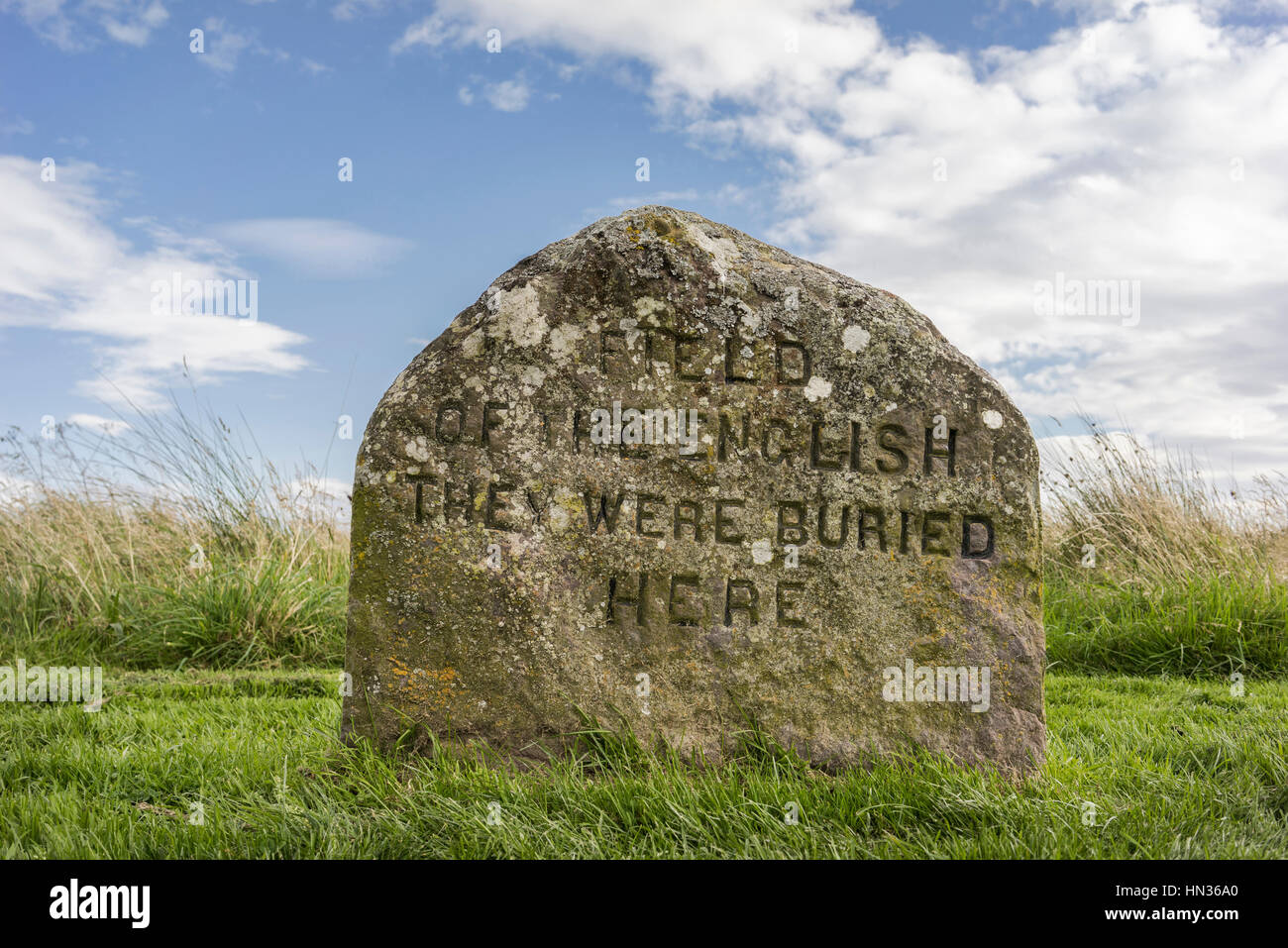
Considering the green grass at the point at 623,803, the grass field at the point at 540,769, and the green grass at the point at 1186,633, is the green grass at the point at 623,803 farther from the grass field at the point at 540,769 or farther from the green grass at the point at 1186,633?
the green grass at the point at 1186,633

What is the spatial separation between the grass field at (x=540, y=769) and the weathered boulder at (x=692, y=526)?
0.20 meters

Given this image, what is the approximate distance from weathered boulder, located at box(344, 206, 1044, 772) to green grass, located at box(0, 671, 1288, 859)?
0.19 metres

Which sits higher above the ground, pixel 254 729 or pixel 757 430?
pixel 757 430

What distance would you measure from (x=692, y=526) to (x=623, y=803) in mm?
945

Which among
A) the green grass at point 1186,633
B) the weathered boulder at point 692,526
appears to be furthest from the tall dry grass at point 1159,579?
the weathered boulder at point 692,526

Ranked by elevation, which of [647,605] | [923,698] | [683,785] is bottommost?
[683,785]

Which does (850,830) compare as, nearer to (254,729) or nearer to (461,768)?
(461,768)

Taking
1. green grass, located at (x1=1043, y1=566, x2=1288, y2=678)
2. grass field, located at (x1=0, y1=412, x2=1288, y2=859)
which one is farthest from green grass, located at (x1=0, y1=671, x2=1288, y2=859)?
green grass, located at (x1=1043, y1=566, x2=1288, y2=678)

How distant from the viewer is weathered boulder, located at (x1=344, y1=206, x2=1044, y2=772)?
3123 millimetres

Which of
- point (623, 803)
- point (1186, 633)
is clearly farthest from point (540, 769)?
point (1186, 633)
